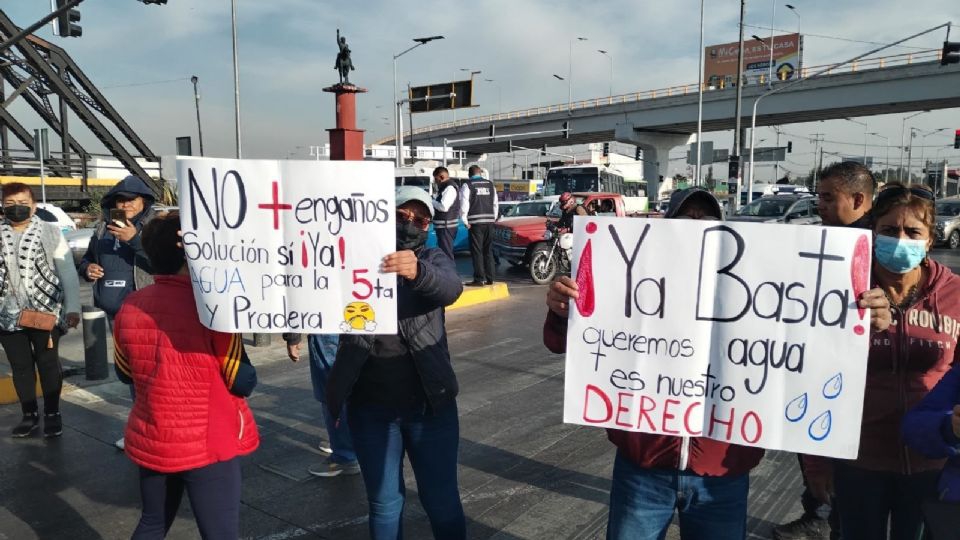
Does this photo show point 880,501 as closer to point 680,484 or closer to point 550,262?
point 680,484

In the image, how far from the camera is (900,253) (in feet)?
7.97

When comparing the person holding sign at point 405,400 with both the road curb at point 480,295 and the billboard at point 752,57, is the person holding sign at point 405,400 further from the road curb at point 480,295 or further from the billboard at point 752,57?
the billboard at point 752,57

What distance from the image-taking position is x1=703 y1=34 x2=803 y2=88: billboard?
6181 cm

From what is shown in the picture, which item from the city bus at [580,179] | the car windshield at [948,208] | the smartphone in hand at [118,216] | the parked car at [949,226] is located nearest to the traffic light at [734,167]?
the city bus at [580,179]

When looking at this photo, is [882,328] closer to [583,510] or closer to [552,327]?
[552,327]

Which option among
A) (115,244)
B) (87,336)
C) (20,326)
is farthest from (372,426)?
(87,336)

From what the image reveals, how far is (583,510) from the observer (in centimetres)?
392

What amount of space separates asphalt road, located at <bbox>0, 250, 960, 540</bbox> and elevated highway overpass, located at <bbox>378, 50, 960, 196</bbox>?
36449 millimetres

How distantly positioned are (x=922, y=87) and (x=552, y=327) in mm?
42903

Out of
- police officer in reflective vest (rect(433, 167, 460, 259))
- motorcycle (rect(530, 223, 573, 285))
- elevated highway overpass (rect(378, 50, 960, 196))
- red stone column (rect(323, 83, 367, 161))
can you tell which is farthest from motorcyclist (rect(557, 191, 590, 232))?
elevated highway overpass (rect(378, 50, 960, 196))

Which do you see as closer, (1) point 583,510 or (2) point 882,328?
(2) point 882,328

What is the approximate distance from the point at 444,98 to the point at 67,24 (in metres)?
19.8

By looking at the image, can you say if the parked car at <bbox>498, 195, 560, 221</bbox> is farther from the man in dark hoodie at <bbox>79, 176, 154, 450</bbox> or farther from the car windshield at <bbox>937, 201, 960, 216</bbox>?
the man in dark hoodie at <bbox>79, 176, 154, 450</bbox>

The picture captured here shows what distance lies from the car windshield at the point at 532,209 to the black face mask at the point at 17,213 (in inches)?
578
